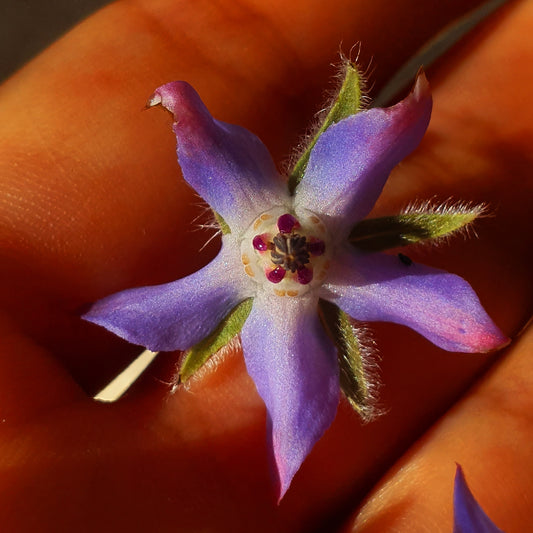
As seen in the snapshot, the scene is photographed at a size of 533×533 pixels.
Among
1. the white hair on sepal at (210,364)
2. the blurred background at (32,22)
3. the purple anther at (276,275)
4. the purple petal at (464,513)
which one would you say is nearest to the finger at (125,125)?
the white hair on sepal at (210,364)

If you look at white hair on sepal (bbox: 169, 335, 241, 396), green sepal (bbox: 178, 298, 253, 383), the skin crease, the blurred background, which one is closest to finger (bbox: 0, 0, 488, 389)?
the skin crease

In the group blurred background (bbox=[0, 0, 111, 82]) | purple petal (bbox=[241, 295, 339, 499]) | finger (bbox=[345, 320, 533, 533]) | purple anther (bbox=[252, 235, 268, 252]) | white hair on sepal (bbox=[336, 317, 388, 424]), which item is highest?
blurred background (bbox=[0, 0, 111, 82])

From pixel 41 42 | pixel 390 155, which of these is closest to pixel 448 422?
pixel 390 155

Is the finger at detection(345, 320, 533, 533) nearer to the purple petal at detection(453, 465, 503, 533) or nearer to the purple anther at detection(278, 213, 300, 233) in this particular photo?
the purple petal at detection(453, 465, 503, 533)

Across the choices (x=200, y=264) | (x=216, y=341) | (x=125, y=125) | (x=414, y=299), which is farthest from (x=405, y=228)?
(x=125, y=125)

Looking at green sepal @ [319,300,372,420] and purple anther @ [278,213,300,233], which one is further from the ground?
purple anther @ [278,213,300,233]
